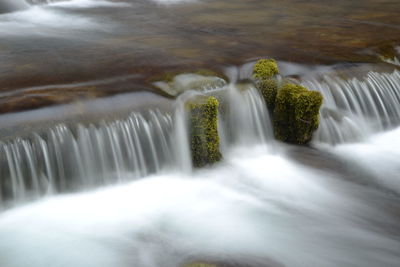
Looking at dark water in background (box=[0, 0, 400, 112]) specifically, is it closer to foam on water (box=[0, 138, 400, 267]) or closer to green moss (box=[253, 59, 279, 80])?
green moss (box=[253, 59, 279, 80])

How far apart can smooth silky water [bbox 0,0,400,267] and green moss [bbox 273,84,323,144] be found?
0.52ft

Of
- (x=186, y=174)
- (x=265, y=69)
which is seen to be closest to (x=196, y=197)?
(x=186, y=174)

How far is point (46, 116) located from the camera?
555 centimetres

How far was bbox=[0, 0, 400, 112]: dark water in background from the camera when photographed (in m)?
6.67

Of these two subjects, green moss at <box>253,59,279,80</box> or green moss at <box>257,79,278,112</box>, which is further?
green moss at <box>253,59,279,80</box>

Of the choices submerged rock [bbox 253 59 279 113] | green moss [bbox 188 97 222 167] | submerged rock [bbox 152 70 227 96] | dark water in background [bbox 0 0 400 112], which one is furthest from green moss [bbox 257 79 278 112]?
green moss [bbox 188 97 222 167]

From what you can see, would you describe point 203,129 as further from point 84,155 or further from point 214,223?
point 84,155

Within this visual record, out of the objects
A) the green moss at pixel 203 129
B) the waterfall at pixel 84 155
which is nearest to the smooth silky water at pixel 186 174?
the waterfall at pixel 84 155

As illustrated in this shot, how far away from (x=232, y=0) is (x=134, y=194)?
794cm

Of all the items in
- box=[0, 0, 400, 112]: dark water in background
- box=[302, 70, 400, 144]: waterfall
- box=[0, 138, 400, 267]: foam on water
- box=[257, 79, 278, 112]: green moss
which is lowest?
box=[0, 138, 400, 267]: foam on water

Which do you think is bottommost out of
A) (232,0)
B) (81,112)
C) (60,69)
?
(81,112)

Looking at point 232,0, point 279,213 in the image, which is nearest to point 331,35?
point 232,0

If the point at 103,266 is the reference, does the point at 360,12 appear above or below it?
above

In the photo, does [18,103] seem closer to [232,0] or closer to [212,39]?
[212,39]
